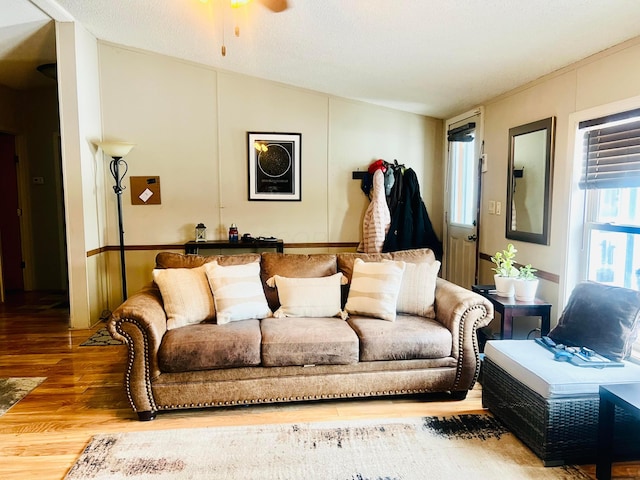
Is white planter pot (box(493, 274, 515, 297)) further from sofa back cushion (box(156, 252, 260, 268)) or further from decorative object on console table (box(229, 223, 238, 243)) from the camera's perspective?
decorative object on console table (box(229, 223, 238, 243))

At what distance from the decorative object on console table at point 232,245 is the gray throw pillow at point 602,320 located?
9.37 feet

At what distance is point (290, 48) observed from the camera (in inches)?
148

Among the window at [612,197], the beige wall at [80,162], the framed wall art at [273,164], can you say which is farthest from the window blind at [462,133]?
the beige wall at [80,162]

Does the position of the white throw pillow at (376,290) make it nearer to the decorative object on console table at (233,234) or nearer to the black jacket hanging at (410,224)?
the black jacket hanging at (410,224)

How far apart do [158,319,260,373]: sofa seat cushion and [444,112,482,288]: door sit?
2.69 m

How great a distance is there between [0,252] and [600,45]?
6472mm

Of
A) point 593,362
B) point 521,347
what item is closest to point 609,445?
point 593,362

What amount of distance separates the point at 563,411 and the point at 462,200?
3050mm

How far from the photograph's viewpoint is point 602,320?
7.91ft

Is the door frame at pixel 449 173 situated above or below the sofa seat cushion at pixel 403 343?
above

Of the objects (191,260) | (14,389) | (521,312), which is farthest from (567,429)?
(14,389)

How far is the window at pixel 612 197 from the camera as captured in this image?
2.55m

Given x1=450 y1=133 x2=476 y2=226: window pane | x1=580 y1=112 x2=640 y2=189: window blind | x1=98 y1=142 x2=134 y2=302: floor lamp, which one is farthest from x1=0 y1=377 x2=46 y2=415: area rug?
x1=450 y1=133 x2=476 y2=226: window pane

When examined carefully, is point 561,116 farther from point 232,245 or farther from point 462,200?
point 232,245
